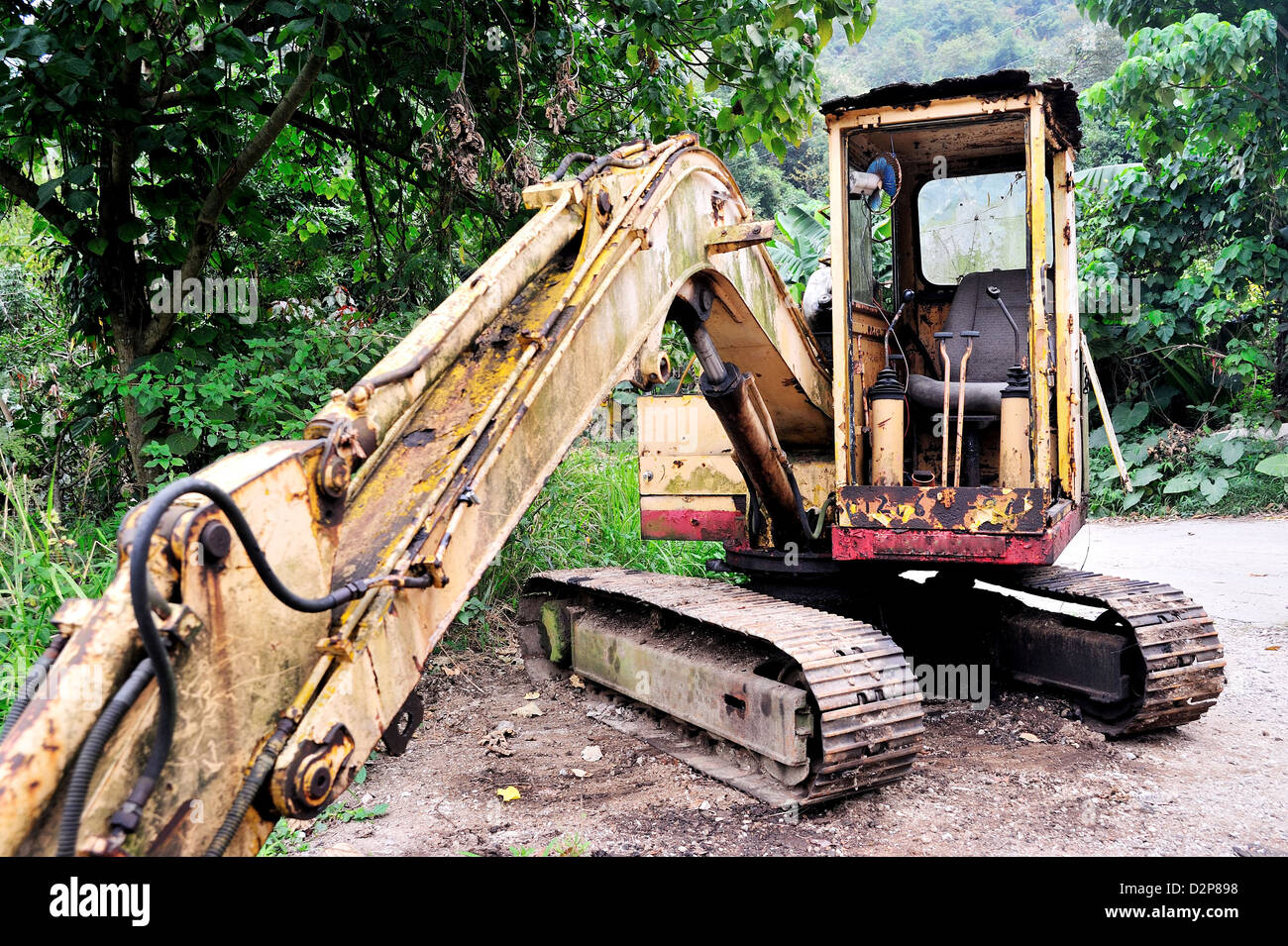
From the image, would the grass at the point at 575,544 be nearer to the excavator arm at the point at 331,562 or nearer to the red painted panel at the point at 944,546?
the red painted panel at the point at 944,546

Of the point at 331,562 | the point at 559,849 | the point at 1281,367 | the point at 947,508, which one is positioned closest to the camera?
the point at 331,562

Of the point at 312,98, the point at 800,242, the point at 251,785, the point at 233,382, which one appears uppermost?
the point at 800,242

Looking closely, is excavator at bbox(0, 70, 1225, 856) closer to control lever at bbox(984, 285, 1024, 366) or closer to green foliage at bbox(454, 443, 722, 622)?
control lever at bbox(984, 285, 1024, 366)

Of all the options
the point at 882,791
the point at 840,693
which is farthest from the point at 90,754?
the point at 882,791

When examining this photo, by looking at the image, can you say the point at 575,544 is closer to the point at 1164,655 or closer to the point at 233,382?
the point at 233,382

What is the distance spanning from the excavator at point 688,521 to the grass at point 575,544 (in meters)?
0.55

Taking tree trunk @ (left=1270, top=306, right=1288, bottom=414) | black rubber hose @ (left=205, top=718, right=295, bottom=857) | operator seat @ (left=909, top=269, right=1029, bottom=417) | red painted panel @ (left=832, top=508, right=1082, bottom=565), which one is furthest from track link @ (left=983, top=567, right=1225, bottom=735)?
tree trunk @ (left=1270, top=306, right=1288, bottom=414)

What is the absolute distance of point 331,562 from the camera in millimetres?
2082

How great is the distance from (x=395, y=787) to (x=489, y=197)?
365 cm

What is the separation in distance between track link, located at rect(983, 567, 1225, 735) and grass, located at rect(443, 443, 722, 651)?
3.08 metres

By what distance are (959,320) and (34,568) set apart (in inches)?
182

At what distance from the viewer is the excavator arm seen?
1646 millimetres

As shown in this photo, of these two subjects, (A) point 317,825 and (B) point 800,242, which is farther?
(B) point 800,242

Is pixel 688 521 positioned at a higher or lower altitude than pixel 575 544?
higher
